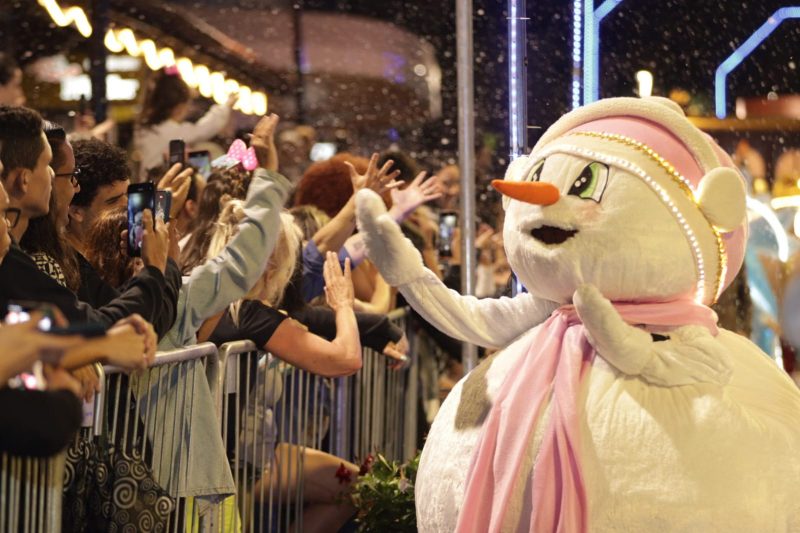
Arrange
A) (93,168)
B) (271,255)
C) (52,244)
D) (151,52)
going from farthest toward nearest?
(151,52)
(271,255)
(93,168)
(52,244)

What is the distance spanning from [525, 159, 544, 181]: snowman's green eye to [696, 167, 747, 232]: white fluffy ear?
0.41 metres

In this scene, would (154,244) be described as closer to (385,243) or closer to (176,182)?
(385,243)

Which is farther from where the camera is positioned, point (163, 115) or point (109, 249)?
point (163, 115)

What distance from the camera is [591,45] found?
4.80 metres

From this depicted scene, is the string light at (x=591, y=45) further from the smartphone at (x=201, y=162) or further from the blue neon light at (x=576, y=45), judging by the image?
the smartphone at (x=201, y=162)

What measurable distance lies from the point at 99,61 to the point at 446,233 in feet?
7.43

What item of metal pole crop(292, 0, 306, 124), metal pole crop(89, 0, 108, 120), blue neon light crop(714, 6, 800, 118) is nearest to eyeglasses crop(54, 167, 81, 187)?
blue neon light crop(714, 6, 800, 118)

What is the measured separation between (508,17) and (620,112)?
3.45 ft

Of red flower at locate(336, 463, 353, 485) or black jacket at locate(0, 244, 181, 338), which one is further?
red flower at locate(336, 463, 353, 485)

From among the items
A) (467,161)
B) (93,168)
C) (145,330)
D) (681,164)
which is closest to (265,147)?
(93,168)

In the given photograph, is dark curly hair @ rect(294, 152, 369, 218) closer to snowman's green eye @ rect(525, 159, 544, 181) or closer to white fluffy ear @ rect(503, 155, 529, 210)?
white fluffy ear @ rect(503, 155, 529, 210)

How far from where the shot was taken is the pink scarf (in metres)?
3.12

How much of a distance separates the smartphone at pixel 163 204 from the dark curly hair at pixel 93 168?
36cm

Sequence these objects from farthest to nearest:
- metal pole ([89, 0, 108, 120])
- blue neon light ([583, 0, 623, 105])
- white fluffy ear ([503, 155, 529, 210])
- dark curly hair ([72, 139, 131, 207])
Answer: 1. metal pole ([89, 0, 108, 120])
2. blue neon light ([583, 0, 623, 105])
3. dark curly hair ([72, 139, 131, 207])
4. white fluffy ear ([503, 155, 529, 210])
